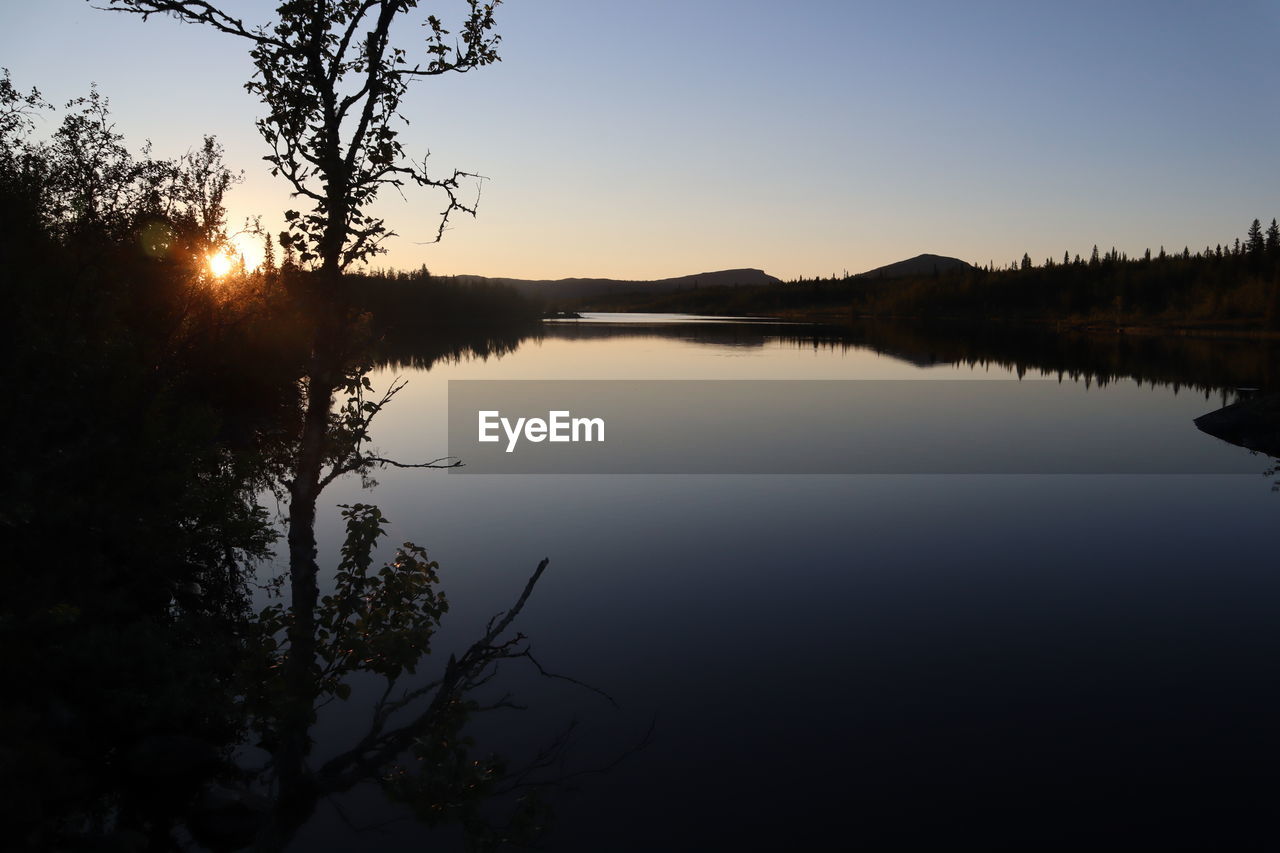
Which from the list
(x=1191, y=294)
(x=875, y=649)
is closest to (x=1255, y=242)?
(x=1191, y=294)

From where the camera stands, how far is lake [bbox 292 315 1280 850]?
957cm

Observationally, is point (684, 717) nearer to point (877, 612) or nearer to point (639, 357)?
point (877, 612)

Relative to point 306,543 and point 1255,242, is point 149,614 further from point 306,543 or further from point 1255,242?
point 1255,242

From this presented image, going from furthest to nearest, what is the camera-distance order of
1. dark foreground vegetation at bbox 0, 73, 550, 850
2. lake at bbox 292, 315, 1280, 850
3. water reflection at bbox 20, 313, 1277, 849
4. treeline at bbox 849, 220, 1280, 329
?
1. treeline at bbox 849, 220, 1280, 329
2. lake at bbox 292, 315, 1280, 850
3. water reflection at bbox 20, 313, 1277, 849
4. dark foreground vegetation at bbox 0, 73, 550, 850

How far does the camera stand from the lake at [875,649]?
9.57 meters

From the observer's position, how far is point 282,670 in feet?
27.2

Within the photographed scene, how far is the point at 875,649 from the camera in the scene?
1362 centimetres

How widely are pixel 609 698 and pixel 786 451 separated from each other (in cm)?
2024

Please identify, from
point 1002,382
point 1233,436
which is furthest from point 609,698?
point 1002,382

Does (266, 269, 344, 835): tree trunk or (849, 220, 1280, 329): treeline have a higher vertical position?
(849, 220, 1280, 329): treeline

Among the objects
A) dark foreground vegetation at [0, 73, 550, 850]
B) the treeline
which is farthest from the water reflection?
the treeline

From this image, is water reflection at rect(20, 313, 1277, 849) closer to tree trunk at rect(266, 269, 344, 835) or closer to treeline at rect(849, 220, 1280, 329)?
tree trunk at rect(266, 269, 344, 835)

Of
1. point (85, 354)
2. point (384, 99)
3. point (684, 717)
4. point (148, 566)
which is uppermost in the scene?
point (384, 99)

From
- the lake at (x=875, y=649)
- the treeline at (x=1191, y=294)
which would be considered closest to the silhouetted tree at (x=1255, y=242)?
the treeline at (x=1191, y=294)
